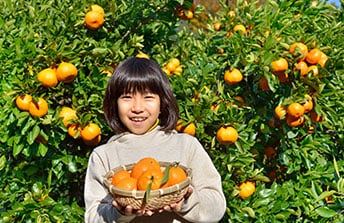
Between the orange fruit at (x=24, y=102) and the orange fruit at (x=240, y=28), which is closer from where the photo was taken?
the orange fruit at (x=24, y=102)

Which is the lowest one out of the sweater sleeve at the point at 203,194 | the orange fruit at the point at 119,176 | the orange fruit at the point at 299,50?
the sweater sleeve at the point at 203,194

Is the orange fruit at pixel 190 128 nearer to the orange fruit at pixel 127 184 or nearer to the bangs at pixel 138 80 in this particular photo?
the bangs at pixel 138 80

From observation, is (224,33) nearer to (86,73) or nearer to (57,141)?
(86,73)

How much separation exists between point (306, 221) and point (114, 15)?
1.20 metres

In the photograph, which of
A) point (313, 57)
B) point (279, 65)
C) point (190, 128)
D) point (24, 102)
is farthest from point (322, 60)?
point (24, 102)

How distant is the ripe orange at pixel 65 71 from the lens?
227 centimetres

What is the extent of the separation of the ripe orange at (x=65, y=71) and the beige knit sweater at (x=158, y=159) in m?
0.61

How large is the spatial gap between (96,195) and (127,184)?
10.9 inches

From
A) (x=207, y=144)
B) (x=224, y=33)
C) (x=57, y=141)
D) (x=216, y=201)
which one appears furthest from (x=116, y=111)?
(x=224, y=33)

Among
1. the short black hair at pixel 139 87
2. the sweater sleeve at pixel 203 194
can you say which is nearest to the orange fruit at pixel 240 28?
the short black hair at pixel 139 87

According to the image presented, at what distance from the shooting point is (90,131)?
2332 millimetres

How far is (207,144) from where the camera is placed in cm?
253

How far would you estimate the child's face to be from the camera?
1677 mm

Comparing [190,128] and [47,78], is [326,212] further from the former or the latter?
[47,78]
